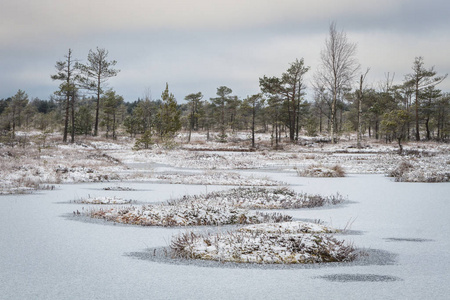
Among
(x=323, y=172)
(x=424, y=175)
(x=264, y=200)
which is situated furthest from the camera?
(x=323, y=172)

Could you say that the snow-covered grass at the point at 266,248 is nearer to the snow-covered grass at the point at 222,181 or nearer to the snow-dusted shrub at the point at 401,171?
the snow-covered grass at the point at 222,181

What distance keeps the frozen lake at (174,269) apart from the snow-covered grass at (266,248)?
0.33m

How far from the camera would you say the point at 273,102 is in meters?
54.8

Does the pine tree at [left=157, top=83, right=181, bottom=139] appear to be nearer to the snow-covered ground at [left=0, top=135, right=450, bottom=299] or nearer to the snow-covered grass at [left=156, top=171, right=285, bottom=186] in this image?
the snow-covered grass at [left=156, top=171, right=285, bottom=186]

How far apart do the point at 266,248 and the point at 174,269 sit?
1.44m

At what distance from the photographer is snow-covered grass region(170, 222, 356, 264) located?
521cm

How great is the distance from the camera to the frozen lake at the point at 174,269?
392 cm

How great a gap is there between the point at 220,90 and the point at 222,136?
41.9ft

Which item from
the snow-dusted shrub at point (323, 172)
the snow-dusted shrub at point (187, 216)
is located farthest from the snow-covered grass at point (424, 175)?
the snow-dusted shrub at point (187, 216)

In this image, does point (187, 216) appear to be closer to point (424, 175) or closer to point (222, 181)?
point (222, 181)

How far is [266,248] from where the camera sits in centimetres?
538

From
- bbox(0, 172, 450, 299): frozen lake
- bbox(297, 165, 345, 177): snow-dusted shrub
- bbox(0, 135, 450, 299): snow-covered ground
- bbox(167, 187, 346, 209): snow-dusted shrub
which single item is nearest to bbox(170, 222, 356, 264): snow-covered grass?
bbox(0, 135, 450, 299): snow-covered ground

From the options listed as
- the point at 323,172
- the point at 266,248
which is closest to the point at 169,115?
the point at 323,172

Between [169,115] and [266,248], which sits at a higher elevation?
[169,115]
